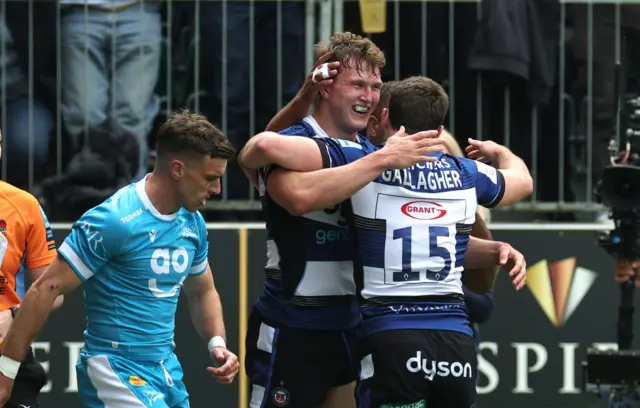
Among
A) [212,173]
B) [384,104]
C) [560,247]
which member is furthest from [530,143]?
[212,173]

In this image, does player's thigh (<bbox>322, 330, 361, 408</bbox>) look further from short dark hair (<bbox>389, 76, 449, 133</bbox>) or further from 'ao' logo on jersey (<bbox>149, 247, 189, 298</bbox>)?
short dark hair (<bbox>389, 76, 449, 133</bbox>)

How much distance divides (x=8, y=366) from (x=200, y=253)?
3.03 ft

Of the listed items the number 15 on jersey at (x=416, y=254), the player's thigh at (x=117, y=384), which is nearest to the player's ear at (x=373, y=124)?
the number 15 on jersey at (x=416, y=254)

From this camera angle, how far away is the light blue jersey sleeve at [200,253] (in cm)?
559

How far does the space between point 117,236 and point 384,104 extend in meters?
1.31

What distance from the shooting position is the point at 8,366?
17.2 feet

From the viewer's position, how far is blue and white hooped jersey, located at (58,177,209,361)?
5164 mm

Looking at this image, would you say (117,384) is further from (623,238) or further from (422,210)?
(623,238)

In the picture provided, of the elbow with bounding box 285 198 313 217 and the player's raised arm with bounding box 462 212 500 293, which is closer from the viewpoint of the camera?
the elbow with bounding box 285 198 313 217

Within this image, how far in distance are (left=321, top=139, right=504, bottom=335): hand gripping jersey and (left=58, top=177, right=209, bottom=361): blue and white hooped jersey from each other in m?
0.77

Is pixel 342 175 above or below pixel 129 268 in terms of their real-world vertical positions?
above

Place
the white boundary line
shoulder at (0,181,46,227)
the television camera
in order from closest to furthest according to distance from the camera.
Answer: shoulder at (0,181,46,227)
the television camera
the white boundary line

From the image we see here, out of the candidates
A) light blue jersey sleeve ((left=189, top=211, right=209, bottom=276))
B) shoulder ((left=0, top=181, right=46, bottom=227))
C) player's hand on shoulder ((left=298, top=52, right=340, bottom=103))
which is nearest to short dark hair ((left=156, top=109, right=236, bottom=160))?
light blue jersey sleeve ((left=189, top=211, right=209, bottom=276))

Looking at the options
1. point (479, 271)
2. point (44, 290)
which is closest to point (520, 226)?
point (479, 271)
